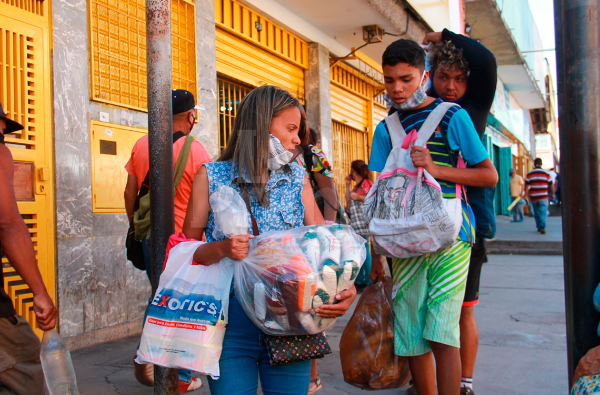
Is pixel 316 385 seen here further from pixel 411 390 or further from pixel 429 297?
pixel 429 297

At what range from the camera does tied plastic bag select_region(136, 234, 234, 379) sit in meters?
1.67

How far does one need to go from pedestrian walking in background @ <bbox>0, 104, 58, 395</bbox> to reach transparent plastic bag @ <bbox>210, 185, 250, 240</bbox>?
0.78m

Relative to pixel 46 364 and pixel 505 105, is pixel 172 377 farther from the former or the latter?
pixel 505 105

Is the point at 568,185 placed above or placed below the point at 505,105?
below

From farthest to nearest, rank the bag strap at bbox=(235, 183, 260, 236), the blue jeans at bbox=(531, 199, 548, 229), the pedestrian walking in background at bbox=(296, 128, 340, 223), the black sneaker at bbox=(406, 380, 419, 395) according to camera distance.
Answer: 1. the blue jeans at bbox=(531, 199, 548, 229)
2. the pedestrian walking in background at bbox=(296, 128, 340, 223)
3. the black sneaker at bbox=(406, 380, 419, 395)
4. the bag strap at bbox=(235, 183, 260, 236)

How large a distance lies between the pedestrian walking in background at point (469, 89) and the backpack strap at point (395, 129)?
0.50 m

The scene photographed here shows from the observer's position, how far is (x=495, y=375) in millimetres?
3609

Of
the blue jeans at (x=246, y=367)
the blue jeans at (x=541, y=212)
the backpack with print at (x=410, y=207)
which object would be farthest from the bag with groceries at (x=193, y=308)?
the blue jeans at (x=541, y=212)

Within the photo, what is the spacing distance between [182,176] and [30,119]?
1.66 metres

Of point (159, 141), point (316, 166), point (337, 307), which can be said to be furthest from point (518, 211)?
point (337, 307)

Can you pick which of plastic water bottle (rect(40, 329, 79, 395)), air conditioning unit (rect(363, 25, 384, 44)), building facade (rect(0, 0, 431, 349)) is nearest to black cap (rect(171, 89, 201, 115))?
building facade (rect(0, 0, 431, 349))

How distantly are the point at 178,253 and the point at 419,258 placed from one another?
130 cm

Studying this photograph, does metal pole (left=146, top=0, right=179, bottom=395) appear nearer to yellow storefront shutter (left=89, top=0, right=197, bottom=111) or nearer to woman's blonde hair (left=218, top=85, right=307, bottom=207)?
woman's blonde hair (left=218, top=85, right=307, bottom=207)

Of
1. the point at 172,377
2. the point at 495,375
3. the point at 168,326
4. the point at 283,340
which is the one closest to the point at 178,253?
the point at 168,326
